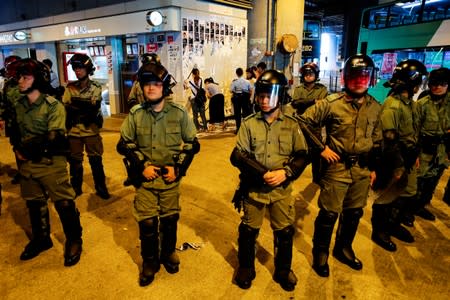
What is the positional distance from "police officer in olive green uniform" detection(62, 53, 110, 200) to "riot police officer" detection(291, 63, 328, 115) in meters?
3.20

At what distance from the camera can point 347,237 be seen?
3168 mm

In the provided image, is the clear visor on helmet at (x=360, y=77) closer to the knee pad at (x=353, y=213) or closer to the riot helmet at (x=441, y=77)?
the knee pad at (x=353, y=213)

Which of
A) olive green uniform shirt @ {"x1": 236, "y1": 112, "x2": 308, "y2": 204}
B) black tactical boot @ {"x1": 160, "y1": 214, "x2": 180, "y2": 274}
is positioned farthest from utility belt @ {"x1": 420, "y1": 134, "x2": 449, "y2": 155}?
black tactical boot @ {"x1": 160, "y1": 214, "x2": 180, "y2": 274}

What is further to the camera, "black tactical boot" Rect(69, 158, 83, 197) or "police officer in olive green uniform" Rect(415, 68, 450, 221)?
"black tactical boot" Rect(69, 158, 83, 197)

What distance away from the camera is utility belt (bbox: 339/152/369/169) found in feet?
9.21

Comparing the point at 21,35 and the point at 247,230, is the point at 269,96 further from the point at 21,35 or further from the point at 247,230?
the point at 21,35

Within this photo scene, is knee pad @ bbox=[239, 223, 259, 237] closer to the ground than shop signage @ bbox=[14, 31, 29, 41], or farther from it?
closer to the ground

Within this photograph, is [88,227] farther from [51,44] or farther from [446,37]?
[51,44]

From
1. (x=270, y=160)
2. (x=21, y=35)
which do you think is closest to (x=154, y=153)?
(x=270, y=160)

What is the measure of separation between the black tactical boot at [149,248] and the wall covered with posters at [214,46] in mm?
7182

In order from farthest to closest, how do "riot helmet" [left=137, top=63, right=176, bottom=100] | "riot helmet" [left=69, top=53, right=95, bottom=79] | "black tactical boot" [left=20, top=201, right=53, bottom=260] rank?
1. "riot helmet" [left=69, top=53, right=95, bottom=79]
2. "black tactical boot" [left=20, top=201, right=53, bottom=260]
3. "riot helmet" [left=137, top=63, right=176, bottom=100]

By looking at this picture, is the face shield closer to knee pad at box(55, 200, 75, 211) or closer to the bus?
knee pad at box(55, 200, 75, 211)

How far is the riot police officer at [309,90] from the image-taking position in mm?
5332

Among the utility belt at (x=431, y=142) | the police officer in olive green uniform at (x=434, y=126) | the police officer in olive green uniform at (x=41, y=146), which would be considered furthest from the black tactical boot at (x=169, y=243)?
the utility belt at (x=431, y=142)
